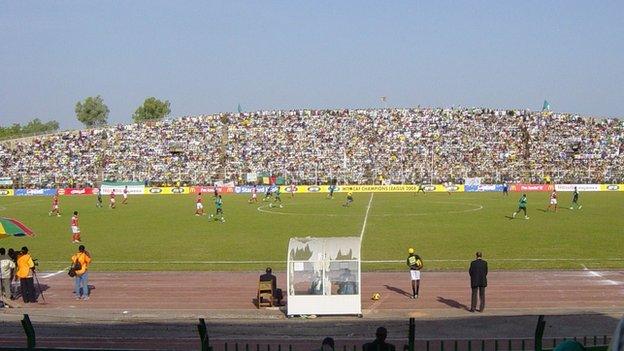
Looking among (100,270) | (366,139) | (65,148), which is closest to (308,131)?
(366,139)

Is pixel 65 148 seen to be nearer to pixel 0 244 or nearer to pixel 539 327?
pixel 0 244

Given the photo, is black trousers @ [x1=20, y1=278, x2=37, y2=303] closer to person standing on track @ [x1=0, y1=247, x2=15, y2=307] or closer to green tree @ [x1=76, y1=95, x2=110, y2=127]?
person standing on track @ [x1=0, y1=247, x2=15, y2=307]

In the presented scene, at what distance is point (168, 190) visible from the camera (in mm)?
79188


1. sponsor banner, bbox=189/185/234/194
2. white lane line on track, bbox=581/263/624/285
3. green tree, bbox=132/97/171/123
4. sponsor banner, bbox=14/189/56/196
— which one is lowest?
white lane line on track, bbox=581/263/624/285

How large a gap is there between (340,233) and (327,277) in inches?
725

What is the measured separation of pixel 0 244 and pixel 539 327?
3172 centimetres

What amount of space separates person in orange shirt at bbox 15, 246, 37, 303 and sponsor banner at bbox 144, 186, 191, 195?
56425mm

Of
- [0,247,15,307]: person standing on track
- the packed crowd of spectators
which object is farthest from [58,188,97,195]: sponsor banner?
[0,247,15,307]: person standing on track

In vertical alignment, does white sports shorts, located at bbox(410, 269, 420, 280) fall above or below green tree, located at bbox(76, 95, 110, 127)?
below

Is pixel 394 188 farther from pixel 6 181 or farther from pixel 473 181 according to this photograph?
pixel 6 181

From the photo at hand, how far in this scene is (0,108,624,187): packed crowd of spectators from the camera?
8350cm

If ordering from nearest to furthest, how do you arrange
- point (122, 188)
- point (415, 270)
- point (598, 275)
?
1. point (415, 270)
2. point (598, 275)
3. point (122, 188)

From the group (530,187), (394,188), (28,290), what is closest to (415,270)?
(28,290)

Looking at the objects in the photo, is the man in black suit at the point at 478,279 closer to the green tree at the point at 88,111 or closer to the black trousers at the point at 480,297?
the black trousers at the point at 480,297
